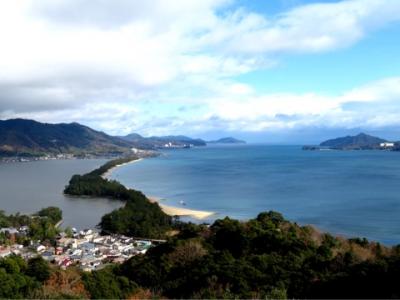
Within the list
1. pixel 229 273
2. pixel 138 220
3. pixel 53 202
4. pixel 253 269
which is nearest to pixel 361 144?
pixel 53 202

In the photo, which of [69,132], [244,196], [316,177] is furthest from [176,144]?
[244,196]

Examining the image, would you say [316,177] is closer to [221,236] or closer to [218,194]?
[218,194]

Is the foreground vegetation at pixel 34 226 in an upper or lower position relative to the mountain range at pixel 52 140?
lower

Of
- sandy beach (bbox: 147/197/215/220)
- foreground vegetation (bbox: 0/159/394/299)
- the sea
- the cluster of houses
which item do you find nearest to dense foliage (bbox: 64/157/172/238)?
the cluster of houses

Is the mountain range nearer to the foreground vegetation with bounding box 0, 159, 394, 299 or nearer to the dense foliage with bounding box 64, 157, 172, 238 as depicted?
the dense foliage with bounding box 64, 157, 172, 238

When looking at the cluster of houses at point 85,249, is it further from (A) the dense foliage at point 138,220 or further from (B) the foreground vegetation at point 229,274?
(B) the foreground vegetation at point 229,274

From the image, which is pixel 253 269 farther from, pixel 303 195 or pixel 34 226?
pixel 303 195

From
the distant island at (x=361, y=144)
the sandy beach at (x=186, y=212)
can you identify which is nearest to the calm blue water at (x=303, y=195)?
the sandy beach at (x=186, y=212)
